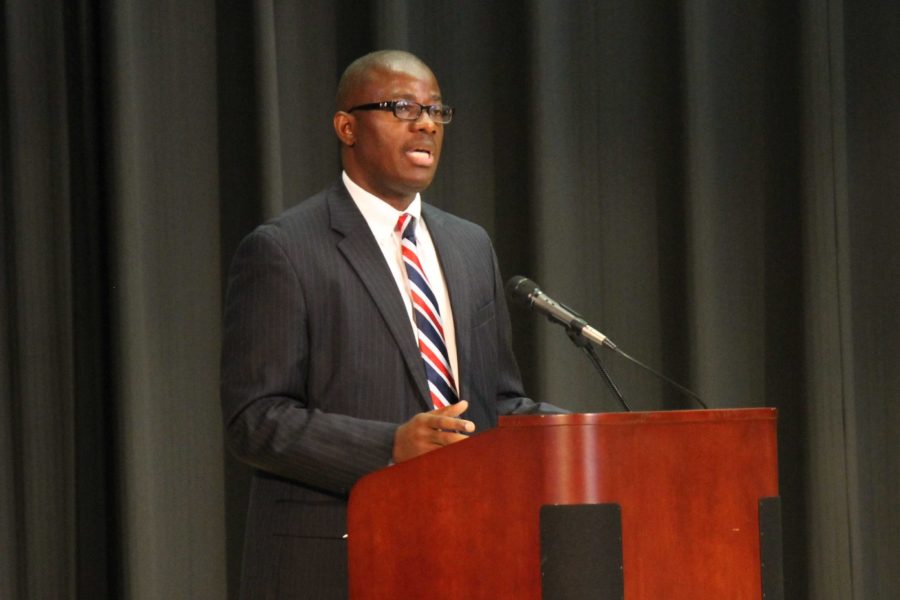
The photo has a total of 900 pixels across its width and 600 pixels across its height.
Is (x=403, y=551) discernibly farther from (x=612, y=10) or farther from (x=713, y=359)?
(x=612, y=10)

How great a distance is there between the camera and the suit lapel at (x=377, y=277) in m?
2.35

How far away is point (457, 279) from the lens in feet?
8.46

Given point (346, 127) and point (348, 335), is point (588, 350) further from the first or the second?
point (346, 127)

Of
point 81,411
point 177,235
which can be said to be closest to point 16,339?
point 81,411

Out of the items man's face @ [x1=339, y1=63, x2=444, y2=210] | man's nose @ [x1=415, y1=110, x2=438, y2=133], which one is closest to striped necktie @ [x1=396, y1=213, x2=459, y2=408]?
man's face @ [x1=339, y1=63, x2=444, y2=210]

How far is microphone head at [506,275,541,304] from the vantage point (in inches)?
87.7

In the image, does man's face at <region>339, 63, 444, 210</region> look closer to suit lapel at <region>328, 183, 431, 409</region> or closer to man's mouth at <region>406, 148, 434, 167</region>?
man's mouth at <region>406, 148, 434, 167</region>

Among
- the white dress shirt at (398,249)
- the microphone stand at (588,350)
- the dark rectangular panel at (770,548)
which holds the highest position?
the white dress shirt at (398,249)

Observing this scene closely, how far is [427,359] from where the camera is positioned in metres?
2.42

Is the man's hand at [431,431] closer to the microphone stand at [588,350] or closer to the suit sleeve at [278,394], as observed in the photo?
the suit sleeve at [278,394]

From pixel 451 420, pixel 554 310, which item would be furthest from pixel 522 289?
pixel 451 420

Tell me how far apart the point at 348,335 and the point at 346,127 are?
0.53 meters

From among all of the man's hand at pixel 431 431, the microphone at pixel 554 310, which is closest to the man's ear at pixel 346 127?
the microphone at pixel 554 310

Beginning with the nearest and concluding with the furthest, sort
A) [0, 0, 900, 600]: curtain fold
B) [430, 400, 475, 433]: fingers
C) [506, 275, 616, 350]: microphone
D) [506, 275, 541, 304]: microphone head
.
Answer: [430, 400, 475, 433]: fingers
[506, 275, 616, 350]: microphone
[506, 275, 541, 304]: microphone head
[0, 0, 900, 600]: curtain fold
